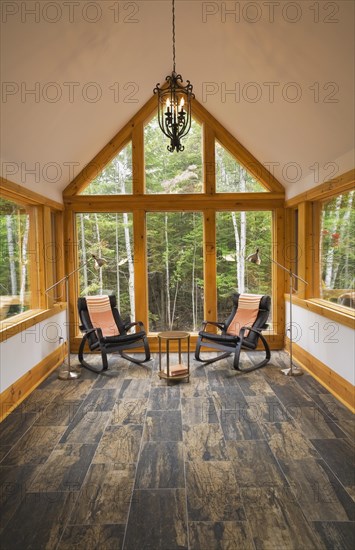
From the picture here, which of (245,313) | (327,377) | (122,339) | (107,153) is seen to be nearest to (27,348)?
(122,339)

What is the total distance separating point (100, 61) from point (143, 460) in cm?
376

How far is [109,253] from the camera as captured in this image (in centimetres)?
557

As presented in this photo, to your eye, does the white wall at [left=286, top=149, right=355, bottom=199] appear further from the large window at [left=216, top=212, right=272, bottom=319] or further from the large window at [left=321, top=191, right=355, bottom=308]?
the large window at [left=216, top=212, right=272, bottom=319]

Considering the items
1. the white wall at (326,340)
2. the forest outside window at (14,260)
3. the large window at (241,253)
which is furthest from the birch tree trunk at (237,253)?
the forest outside window at (14,260)

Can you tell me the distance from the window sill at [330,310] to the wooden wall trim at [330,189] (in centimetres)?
130

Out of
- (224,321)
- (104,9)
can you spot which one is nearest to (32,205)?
(104,9)

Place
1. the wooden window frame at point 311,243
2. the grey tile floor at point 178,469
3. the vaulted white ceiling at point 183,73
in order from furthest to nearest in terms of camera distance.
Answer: the wooden window frame at point 311,243 → the vaulted white ceiling at point 183,73 → the grey tile floor at point 178,469

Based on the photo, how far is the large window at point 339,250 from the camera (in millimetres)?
3896

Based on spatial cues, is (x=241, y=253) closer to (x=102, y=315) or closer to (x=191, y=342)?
(x=191, y=342)

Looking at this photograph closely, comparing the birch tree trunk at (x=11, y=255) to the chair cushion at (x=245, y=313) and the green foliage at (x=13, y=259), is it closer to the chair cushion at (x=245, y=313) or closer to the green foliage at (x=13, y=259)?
the green foliage at (x=13, y=259)

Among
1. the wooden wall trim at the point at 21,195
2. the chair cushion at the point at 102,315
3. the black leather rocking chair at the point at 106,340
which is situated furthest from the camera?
the chair cushion at the point at 102,315

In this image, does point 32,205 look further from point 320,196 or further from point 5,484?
point 320,196

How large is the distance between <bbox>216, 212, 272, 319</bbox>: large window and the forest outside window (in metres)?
2.78

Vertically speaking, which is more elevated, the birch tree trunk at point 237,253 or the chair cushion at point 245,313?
the birch tree trunk at point 237,253
